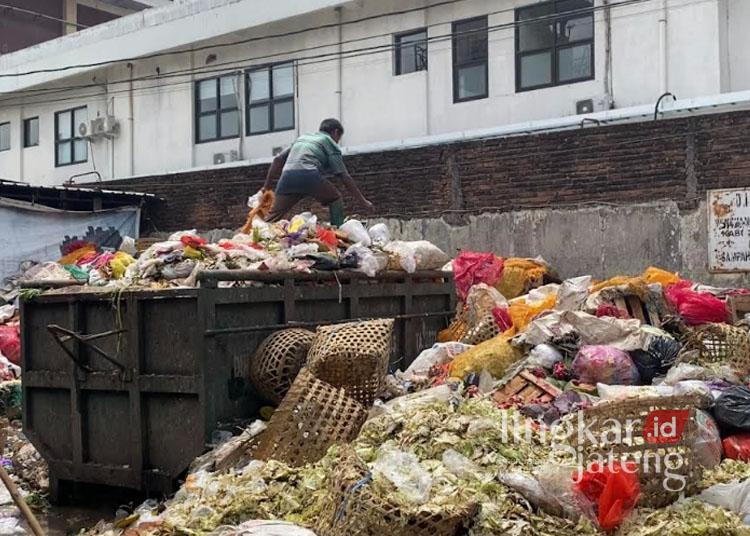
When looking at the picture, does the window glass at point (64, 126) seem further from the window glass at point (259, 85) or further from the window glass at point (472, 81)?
the window glass at point (472, 81)

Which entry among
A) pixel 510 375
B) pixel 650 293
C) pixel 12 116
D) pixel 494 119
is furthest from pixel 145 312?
pixel 12 116

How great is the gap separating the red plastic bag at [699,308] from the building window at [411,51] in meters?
8.73

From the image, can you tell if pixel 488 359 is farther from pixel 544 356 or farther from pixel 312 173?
pixel 312 173

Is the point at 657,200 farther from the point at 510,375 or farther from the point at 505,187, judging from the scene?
the point at 510,375

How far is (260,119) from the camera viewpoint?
56.9 ft

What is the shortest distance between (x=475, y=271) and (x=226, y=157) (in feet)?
31.6

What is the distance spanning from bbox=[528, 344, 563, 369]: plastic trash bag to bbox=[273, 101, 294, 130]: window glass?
11.4 meters

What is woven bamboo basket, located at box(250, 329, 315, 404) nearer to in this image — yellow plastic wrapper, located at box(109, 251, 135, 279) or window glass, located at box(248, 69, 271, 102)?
yellow plastic wrapper, located at box(109, 251, 135, 279)

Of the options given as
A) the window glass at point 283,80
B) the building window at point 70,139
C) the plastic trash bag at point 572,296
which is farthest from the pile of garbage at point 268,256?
the building window at point 70,139

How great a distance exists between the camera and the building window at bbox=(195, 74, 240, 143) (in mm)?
17672

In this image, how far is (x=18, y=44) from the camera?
83.4ft

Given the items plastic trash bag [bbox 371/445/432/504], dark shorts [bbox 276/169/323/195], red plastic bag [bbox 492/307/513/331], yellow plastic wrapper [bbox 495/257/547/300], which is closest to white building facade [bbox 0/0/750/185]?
yellow plastic wrapper [bbox 495/257/547/300]

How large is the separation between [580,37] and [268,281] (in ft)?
31.0

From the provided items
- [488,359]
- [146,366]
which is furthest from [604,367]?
[146,366]
